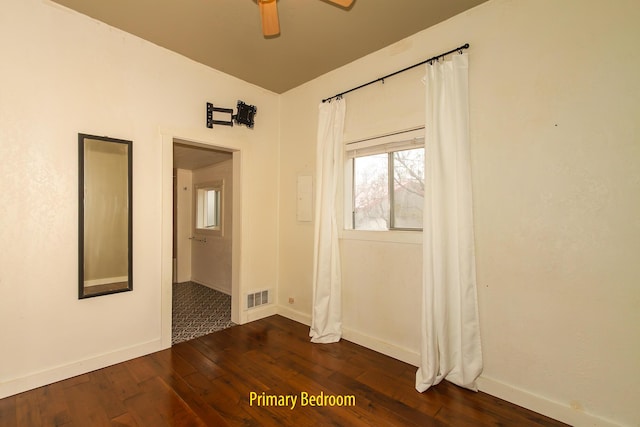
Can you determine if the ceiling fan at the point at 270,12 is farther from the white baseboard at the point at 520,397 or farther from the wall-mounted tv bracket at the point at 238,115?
the white baseboard at the point at 520,397

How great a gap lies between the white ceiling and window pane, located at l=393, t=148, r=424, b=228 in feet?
3.60

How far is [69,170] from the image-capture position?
2.25m

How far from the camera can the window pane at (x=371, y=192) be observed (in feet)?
9.27

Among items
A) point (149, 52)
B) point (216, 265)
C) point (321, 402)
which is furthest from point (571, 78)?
point (216, 265)

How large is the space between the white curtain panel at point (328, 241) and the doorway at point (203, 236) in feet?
3.65

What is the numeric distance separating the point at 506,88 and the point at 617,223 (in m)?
1.13

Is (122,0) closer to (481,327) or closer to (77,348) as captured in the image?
(77,348)

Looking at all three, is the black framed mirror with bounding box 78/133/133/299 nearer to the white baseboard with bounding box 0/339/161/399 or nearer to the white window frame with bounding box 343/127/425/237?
the white baseboard with bounding box 0/339/161/399

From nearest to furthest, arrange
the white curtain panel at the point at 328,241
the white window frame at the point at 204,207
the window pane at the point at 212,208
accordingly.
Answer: the white curtain panel at the point at 328,241, the white window frame at the point at 204,207, the window pane at the point at 212,208

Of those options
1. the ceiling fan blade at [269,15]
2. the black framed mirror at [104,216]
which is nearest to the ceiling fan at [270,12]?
the ceiling fan blade at [269,15]

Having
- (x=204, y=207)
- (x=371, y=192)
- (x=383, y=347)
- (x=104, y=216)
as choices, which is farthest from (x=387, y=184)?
(x=204, y=207)

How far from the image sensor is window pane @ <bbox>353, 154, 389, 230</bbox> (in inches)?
111

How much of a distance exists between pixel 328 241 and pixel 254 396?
5.00 ft

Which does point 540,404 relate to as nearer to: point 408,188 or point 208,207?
point 408,188
